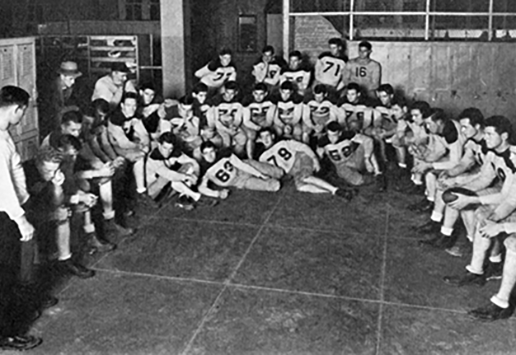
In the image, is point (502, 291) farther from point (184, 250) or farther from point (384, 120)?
point (384, 120)

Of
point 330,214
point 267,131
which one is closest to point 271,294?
point 330,214

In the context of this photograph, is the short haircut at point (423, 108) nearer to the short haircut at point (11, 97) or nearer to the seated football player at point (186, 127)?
the seated football player at point (186, 127)

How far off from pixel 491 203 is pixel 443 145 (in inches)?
88.6

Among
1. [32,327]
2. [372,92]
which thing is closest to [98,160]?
[32,327]

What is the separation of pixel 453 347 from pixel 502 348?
372mm

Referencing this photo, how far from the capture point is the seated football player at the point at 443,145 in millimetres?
7559

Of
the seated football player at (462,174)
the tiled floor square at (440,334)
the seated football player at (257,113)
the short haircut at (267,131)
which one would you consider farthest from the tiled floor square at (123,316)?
the seated football player at (257,113)

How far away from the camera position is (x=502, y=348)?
190 inches

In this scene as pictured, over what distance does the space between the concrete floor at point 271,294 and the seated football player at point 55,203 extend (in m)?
0.24

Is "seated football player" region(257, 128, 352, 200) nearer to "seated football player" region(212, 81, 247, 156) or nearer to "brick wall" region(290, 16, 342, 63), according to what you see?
"seated football player" region(212, 81, 247, 156)

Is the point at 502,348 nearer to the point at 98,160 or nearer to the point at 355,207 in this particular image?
the point at 355,207

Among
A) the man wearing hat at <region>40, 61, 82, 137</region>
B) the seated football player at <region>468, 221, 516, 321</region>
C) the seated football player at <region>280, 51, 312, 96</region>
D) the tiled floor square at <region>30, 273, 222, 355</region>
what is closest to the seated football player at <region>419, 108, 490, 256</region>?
the seated football player at <region>468, 221, 516, 321</region>

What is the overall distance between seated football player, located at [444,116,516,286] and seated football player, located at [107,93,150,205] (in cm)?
431

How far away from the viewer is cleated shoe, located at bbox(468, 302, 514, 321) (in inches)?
207
